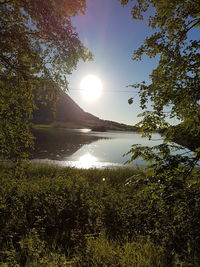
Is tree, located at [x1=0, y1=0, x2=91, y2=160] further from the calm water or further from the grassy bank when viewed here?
the calm water

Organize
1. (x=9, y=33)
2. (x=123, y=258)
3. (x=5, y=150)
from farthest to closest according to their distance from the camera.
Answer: (x=5, y=150), (x=9, y=33), (x=123, y=258)

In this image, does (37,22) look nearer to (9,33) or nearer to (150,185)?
(9,33)

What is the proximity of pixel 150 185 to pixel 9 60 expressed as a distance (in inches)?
256

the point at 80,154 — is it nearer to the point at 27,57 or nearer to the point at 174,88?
the point at 27,57

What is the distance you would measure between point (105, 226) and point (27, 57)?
22.5 feet

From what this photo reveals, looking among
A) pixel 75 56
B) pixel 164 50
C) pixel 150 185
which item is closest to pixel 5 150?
pixel 75 56

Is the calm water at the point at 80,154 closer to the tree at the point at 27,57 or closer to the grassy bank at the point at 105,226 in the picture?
the grassy bank at the point at 105,226

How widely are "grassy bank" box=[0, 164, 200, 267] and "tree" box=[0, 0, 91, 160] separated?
182cm

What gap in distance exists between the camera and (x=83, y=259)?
13.1 feet

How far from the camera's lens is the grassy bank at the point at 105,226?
3.17m

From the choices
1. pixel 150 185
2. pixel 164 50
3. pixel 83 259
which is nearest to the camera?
pixel 150 185

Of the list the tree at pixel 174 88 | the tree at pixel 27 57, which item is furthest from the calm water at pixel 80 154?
the tree at pixel 27 57

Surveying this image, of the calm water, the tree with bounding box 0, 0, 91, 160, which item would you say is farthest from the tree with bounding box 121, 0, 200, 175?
the tree with bounding box 0, 0, 91, 160

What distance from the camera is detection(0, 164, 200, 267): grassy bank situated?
3168mm
